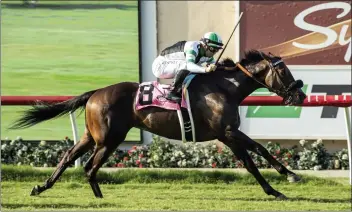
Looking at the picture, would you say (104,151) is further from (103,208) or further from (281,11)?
(281,11)

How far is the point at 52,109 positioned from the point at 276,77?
2387mm

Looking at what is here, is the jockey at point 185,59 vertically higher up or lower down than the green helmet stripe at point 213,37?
lower down

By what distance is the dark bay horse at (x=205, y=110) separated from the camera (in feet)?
27.8

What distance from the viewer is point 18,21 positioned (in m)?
11.8

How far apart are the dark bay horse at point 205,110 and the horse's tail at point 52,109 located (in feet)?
0.49

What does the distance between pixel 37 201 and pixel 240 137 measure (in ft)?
6.85

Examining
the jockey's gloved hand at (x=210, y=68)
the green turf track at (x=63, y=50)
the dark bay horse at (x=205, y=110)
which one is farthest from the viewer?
the green turf track at (x=63, y=50)

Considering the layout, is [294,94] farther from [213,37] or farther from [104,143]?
[104,143]

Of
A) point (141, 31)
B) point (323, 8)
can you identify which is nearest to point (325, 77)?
point (323, 8)

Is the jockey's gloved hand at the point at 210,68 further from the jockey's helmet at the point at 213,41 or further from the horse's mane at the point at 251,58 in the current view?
the horse's mane at the point at 251,58

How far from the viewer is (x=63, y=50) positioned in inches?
463

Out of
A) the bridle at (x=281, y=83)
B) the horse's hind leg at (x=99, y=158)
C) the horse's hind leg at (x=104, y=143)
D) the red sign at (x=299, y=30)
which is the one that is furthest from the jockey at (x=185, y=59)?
the red sign at (x=299, y=30)

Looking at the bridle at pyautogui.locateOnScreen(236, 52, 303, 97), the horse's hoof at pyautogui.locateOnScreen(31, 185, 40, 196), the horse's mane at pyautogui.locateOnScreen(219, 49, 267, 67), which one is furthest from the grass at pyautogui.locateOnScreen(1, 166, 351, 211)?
the horse's mane at pyautogui.locateOnScreen(219, 49, 267, 67)

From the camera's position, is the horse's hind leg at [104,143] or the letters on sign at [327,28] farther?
the letters on sign at [327,28]
